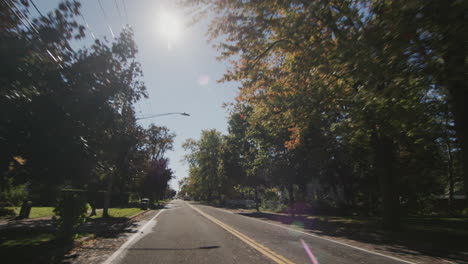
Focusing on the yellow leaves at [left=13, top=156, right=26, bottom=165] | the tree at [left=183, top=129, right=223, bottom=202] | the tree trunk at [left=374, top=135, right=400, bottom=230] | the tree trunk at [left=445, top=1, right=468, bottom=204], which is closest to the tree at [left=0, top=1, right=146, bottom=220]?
the yellow leaves at [left=13, top=156, right=26, bottom=165]

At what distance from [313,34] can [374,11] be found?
7.05 ft

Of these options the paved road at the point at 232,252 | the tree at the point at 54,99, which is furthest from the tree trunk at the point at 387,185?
the tree at the point at 54,99

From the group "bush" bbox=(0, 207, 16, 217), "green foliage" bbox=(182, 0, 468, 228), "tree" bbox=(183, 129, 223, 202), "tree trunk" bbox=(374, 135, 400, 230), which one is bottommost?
"bush" bbox=(0, 207, 16, 217)

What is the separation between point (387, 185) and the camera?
12719 mm

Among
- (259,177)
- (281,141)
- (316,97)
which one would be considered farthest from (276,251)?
(259,177)

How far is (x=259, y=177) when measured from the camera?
32688mm

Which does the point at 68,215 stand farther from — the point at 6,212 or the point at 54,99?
the point at 6,212

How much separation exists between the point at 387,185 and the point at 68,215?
14.1 meters

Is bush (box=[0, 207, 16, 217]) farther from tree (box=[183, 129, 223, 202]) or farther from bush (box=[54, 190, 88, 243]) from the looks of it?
tree (box=[183, 129, 223, 202])

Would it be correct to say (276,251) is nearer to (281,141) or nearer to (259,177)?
(281,141)

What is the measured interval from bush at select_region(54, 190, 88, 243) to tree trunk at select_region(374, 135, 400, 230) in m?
13.6

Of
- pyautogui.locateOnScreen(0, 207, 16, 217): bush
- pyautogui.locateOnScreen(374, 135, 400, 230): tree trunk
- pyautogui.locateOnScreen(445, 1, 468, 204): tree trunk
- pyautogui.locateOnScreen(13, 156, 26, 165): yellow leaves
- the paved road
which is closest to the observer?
pyautogui.locateOnScreen(445, 1, 468, 204): tree trunk

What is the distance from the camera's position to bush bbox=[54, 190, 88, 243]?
7.45 meters

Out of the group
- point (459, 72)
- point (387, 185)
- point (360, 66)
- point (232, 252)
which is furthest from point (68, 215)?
point (387, 185)
